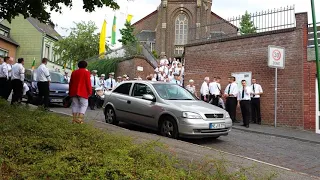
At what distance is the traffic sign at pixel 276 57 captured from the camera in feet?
44.0

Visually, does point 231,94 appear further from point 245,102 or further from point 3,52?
point 3,52

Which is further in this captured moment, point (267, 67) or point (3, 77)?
point (267, 67)

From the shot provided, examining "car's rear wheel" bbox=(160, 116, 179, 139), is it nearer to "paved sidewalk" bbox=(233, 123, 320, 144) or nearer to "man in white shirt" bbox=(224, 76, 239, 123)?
"paved sidewalk" bbox=(233, 123, 320, 144)

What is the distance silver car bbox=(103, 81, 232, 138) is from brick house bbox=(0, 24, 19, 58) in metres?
33.0

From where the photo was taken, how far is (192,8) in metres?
55.5

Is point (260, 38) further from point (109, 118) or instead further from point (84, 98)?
point (84, 98)

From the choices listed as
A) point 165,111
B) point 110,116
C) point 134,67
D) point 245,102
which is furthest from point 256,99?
point 134,67

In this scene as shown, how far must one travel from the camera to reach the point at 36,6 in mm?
10211

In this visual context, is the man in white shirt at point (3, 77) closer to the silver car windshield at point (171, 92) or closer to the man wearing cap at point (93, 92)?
the man wearing cap at point (93, 92)

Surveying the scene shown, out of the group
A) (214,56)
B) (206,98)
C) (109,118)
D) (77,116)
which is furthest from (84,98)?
(214,56)

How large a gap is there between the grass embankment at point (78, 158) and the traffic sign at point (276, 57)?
9.58 meters

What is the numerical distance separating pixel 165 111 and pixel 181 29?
48573mm

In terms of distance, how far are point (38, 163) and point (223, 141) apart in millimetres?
5865

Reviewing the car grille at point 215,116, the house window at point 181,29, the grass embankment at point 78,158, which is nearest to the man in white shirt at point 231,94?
the car grille at point 215,116
